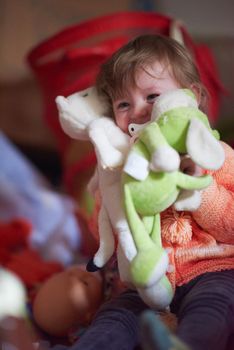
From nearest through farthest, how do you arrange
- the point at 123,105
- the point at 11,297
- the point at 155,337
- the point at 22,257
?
the point at 155,337, the point at 123,105, the point at 11,297, the point at 22,257

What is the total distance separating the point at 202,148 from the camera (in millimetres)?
539

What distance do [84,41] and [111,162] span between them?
57cm

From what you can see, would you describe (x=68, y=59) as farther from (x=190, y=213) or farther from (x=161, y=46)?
(x=190, y=213)

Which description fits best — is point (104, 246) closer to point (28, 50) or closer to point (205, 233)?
point (205, 233)

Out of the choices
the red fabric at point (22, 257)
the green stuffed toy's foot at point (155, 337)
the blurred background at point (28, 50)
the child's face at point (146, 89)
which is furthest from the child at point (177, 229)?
the blurred background at point (28, 50)

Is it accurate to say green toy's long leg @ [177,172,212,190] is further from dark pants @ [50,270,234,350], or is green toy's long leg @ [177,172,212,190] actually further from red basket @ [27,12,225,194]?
red basket @ [27,12,225,194]

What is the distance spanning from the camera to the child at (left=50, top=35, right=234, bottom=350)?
1.98 ft

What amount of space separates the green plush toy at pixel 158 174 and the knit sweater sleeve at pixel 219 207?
0.05m

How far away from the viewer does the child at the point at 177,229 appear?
1.98ft

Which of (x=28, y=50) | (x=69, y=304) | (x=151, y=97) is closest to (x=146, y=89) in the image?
(x=151, y=97)

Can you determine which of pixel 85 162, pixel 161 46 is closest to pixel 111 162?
pixel 161 46

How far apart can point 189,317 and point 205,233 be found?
11cm

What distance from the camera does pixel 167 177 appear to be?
1.81 ft

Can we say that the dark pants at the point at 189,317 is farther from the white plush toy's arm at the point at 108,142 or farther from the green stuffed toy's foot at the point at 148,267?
the white plush toy's arm at the point at 108,142
